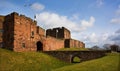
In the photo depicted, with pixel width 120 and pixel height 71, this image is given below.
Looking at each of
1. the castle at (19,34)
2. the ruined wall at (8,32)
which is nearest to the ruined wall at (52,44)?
the castle at (19,34)

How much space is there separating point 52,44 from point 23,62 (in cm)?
1873

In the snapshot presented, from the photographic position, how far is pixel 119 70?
21922 mm

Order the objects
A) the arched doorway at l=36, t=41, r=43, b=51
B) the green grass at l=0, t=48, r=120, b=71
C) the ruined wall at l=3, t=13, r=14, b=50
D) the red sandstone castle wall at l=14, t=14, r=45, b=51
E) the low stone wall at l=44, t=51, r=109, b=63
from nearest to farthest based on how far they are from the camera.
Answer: the green grass at l=0, t=48, r=120, b=71
the ruined wall at l=3, t=13, r=14, b=50
the red sandstone castle wall at l=14, t=14, r=45, b=51
the low stone wall at l=44, t=51, r=109, b=63
the arched doorway at l=36, t=41, r=43, b=51

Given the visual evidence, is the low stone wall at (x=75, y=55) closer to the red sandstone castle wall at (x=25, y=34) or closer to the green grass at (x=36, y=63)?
→ the green grass at (x=36, y=63)

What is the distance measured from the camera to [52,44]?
50844 mm

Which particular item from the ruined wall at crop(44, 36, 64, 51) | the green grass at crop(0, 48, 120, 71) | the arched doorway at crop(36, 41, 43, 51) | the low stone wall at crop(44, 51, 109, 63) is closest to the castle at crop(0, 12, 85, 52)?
the arched doorway at crop(36, 41, 43, 51)

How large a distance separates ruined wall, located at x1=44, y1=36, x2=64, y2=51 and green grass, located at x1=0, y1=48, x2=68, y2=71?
9625mm

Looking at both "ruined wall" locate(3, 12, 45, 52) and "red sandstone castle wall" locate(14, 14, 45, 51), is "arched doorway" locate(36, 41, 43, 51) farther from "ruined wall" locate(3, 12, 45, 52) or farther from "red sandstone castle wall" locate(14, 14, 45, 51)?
"ruined wall" locate(3, 12, 45, 52)

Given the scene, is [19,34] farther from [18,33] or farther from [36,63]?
[36,63]

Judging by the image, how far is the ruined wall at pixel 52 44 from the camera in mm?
47438

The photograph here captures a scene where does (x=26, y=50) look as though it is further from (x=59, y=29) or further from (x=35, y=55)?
(x=59, y=29)

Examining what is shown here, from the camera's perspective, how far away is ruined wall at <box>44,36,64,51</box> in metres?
47.4

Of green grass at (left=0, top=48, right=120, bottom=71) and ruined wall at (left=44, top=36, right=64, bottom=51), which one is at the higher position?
ruined wall at (left=44, top=36, right=64, bottom=51)

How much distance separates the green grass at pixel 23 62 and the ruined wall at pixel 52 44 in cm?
962
